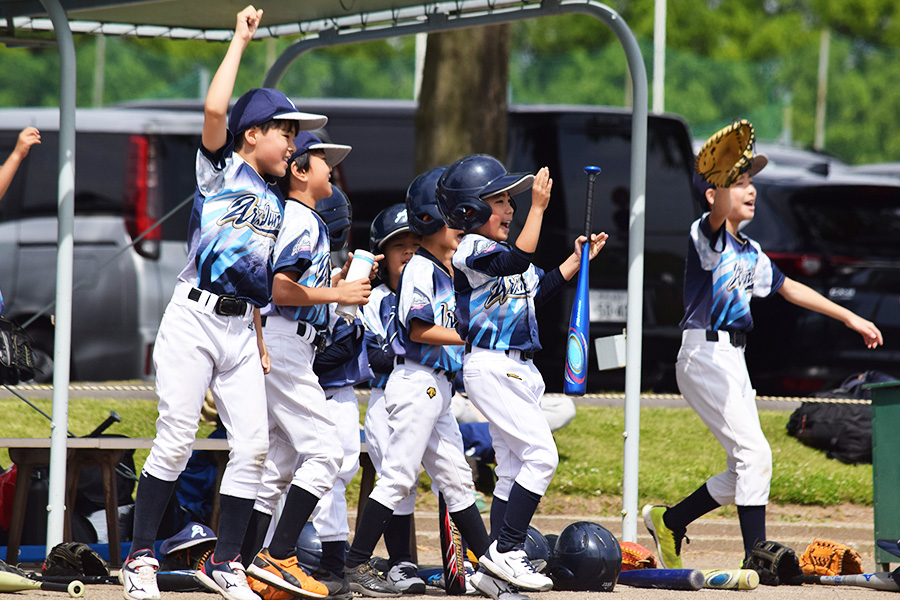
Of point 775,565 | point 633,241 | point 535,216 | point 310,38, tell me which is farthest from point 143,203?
point 775,565

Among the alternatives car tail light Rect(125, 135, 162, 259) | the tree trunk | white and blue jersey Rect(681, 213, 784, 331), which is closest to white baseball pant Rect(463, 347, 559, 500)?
white and blue jersey Rect(681, 213, 784, 331)

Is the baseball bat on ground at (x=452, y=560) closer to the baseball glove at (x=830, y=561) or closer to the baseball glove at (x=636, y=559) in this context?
the baseball glove at (x=636, y=559)

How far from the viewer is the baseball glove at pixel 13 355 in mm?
5465

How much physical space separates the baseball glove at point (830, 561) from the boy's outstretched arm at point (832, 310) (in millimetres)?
1020

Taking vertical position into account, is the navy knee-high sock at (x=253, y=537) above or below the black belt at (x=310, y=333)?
below

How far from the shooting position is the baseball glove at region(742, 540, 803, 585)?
18.5ft

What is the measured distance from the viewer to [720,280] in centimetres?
592

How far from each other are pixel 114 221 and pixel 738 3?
30.0 metres

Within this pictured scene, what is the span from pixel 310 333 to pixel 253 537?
86cm

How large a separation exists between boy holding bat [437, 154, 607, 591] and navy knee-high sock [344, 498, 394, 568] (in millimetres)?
452

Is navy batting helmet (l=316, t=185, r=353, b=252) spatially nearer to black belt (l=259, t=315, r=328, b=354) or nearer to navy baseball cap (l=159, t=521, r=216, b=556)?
black belt (l=259, t=315, r=328, b=354)

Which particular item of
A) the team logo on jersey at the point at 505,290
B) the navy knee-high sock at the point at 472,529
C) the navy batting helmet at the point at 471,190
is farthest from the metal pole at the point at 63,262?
the team logo on jersey at the point at 505,290

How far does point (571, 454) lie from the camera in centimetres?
847

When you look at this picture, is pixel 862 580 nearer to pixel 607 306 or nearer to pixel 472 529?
pixel 472 529
